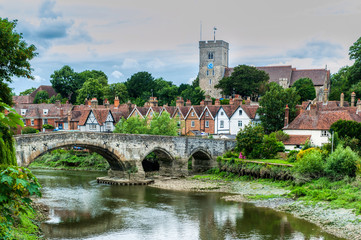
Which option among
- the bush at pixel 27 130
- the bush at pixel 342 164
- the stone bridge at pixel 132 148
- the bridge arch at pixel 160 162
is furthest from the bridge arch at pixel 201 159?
the bush at pixel 27 130

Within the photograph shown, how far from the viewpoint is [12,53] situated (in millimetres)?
25422

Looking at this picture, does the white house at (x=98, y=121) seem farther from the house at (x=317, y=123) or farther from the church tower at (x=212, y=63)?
the church tower at (x=212, y=63)

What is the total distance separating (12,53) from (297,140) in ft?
112

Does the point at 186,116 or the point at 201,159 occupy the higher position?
the point at 186,116

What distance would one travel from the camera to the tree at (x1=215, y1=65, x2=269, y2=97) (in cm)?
7606

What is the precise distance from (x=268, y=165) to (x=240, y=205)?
1059cm


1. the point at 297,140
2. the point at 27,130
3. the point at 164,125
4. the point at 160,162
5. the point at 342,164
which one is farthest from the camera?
the point at 27,130

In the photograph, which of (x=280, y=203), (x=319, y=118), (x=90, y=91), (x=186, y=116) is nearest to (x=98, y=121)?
(x=186, y=116)

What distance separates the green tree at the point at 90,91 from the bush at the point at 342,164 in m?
62.5

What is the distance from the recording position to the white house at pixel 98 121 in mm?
65500

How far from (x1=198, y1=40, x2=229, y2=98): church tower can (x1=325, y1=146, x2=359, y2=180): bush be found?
58318mm

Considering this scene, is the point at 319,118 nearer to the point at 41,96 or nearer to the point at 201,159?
the point at 201,159

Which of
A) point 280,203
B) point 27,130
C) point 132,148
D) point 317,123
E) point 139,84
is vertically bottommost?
point 280,203

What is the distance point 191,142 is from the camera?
49.9m
